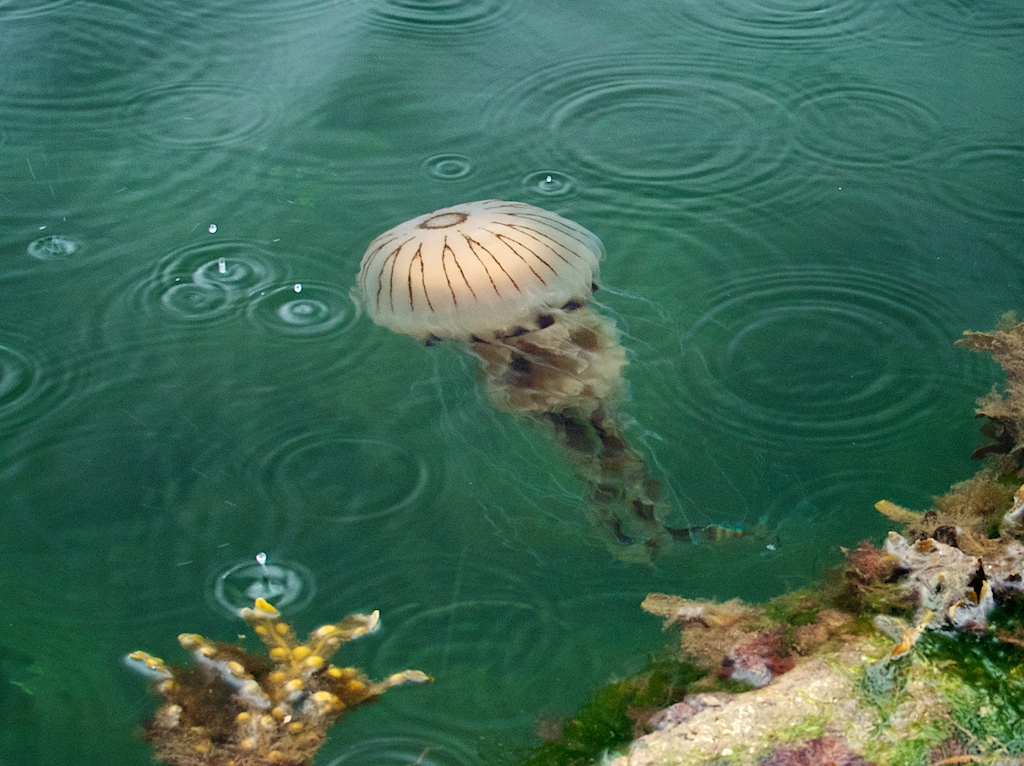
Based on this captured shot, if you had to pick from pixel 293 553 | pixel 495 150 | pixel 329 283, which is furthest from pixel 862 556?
pixel 495 150

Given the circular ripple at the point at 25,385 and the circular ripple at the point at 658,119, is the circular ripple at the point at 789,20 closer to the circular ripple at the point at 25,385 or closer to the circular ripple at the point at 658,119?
the circular ripple at the point at 658,119

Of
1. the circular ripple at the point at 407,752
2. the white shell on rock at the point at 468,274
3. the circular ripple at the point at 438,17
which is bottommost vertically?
the circular ripple at the point at 407,752

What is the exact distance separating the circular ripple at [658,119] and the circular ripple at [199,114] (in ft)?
3.08

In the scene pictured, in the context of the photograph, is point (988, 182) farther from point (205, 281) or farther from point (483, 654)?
point (205, 281)

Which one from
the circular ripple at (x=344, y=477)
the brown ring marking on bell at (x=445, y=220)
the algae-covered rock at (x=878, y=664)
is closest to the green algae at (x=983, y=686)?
the algae-covered rock at (x=878, y=664)

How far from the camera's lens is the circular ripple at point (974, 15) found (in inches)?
183

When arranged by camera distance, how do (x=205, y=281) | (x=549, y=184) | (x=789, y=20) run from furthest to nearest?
(x=789, y=20), (x=549, y=184), (x=205, y=281)

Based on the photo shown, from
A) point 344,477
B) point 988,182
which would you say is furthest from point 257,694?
point 988,182

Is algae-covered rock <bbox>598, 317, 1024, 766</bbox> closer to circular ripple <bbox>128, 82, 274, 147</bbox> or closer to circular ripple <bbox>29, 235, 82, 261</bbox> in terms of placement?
circular ripple <bbox>29, 235, 82, 261</bbox>

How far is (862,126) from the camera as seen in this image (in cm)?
413

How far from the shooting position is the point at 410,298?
3102 millimetres

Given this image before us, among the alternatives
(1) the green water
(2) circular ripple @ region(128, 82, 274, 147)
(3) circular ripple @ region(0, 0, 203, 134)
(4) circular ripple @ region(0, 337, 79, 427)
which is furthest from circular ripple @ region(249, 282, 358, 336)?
(3) circular ripple @ region(0, 0, 203, 134)

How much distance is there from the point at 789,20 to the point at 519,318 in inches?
95.7

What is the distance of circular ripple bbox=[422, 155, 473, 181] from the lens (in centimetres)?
389
